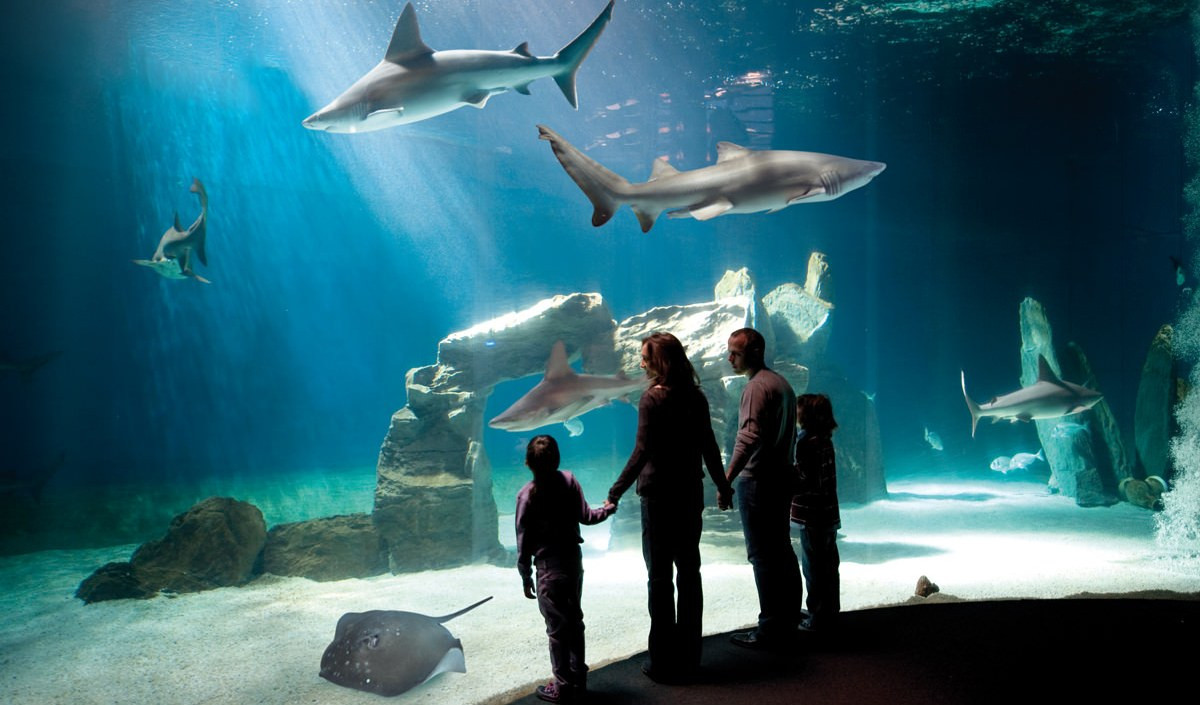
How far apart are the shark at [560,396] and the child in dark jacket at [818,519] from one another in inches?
83.8

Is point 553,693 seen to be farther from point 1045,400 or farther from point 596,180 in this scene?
point 1045,400

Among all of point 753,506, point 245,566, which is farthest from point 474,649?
point 245,566

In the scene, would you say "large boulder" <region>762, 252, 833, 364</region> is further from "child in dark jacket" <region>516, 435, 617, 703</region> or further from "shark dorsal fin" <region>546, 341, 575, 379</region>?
"child in dark jacket" <region>516, 435, 617, 703</region>

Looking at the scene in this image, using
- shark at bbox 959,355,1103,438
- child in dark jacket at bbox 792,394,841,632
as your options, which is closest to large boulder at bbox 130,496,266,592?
child in dark jacket at bbox 792,394,841,632

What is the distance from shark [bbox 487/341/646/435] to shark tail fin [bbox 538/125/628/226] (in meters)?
2.09

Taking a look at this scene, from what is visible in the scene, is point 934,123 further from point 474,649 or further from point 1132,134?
point 474,649

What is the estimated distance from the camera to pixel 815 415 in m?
3.52

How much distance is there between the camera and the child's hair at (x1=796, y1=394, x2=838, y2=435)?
352cm

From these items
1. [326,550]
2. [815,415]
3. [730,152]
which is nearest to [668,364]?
[815,415]

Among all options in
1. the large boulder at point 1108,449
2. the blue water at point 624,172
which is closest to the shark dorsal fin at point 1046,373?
the large boulder at point 1108,449

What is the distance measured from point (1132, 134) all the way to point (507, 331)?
19.0 m

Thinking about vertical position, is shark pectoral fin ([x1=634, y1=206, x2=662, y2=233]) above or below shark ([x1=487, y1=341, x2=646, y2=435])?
above

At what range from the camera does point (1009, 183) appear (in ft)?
65.8

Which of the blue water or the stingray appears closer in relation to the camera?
the stingray
